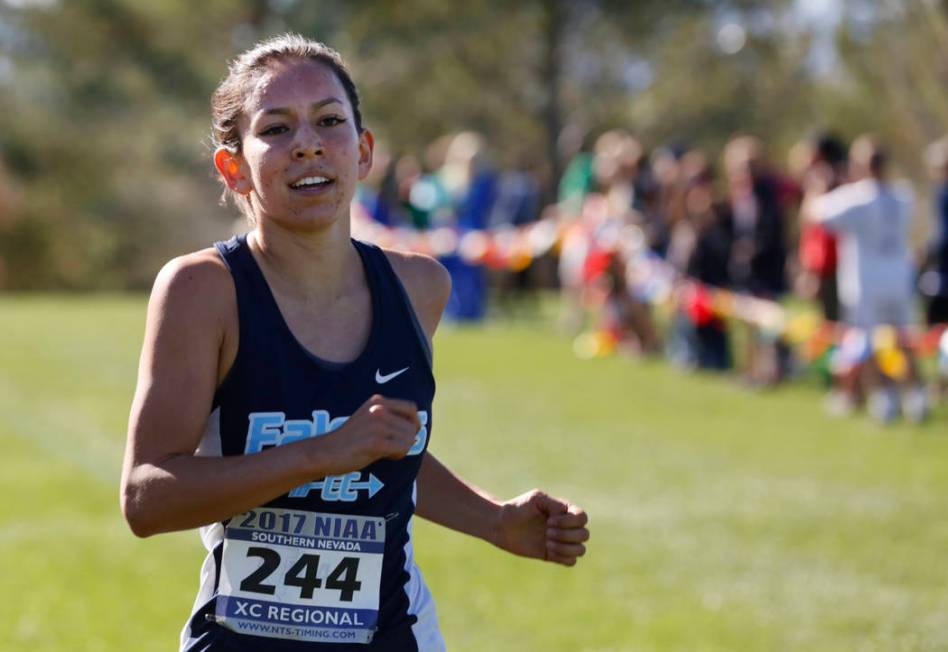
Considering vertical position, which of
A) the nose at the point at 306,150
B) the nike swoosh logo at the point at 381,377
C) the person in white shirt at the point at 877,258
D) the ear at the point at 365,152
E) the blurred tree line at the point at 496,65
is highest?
the blurred tree line at the point at 496,65

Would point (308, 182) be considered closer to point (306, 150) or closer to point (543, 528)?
point (306, 150)

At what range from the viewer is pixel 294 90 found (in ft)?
9.96

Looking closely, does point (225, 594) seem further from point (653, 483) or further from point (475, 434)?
point (475, 434)

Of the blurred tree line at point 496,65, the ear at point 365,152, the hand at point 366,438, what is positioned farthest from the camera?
the blurred tree line at point 496,65

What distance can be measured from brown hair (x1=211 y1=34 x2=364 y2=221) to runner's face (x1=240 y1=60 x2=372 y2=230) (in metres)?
0.03

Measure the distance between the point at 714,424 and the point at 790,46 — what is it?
83.7 ft

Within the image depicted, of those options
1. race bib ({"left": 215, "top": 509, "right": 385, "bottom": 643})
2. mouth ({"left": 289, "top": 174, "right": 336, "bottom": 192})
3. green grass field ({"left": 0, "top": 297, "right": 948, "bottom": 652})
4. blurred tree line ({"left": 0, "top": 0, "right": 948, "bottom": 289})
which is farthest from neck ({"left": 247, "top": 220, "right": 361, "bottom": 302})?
blurred tree line ({"left": 0, "top": 0, "right": 948, "bottom": 289})

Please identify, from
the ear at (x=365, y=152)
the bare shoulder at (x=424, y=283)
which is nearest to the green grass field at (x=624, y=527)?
the bare shoulder at (x=424, y=283)

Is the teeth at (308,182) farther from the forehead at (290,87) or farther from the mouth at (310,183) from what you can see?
the forehead at (290,87)

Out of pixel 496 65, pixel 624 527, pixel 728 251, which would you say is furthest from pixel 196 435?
pixel 496 65

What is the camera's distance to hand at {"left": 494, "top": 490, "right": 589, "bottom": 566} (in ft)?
10.7

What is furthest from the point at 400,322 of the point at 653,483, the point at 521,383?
the point at 521,383

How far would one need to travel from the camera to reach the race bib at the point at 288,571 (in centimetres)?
301

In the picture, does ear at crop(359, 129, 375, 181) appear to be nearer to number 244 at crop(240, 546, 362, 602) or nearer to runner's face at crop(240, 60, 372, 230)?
runner's face at crop(240, 60, 372, 230)
